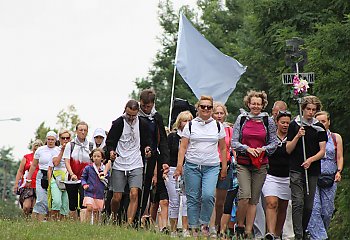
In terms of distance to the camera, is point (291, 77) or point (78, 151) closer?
point (291, 77)

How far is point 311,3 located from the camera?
31.3 m

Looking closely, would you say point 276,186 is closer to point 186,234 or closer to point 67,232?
point 186,234

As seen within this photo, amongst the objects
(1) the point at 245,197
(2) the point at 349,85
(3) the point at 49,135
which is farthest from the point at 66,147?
(2) the point at 349,85

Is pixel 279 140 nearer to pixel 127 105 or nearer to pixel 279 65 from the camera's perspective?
pixel 127 105

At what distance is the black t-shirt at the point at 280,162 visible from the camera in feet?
53.1

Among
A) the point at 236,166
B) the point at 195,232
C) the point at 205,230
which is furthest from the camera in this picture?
the point at 236,166

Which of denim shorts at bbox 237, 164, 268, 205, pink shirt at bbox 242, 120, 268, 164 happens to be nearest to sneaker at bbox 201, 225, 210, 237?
denim shorts at bbox 237, 164, 268, 205

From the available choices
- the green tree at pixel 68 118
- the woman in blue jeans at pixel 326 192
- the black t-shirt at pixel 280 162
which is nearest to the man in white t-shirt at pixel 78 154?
the black t-shirt at pixel 280 162

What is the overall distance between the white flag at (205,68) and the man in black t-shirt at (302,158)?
25.7 ft

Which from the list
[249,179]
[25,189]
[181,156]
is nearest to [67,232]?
[181,156]

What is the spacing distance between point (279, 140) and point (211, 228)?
167cm

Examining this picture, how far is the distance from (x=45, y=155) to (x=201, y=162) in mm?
5804

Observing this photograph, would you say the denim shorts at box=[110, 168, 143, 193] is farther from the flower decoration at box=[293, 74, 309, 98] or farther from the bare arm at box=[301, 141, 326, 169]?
the flower decoration at box=[293, 74, 309, 98]

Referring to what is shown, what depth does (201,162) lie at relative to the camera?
1564 cm
